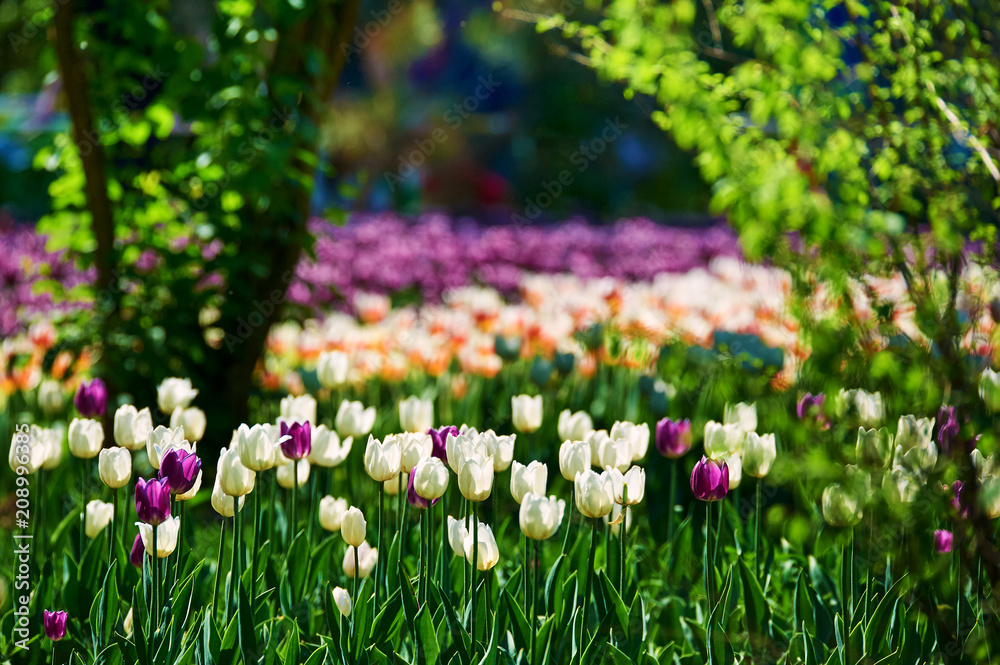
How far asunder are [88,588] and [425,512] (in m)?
0.84

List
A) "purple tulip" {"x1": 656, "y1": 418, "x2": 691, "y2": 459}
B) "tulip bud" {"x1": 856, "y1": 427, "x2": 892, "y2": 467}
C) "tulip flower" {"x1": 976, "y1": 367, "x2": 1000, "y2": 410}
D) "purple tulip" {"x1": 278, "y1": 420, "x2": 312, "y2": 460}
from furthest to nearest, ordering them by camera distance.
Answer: "purple tulip" {"x1": 656, "y1": 418, "x2": 691, "y2": 459}, "purple tulip" {"x1": 278, "y1": 420, "x2": 312, "y2": 460}, "tulip flower" {"x1": 976, "y1": 367, "x2": 1000, "y2": 410}, "tulip bud" {"x1": 856, "y1": 427, "x2": 892, "y2": 467}

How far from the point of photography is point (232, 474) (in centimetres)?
175

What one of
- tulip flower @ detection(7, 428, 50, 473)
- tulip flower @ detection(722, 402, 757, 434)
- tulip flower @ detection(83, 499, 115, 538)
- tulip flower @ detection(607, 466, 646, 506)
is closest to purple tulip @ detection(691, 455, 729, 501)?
tulip flower @ detection(607, 466, 646, 506)

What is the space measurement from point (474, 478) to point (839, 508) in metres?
0.72

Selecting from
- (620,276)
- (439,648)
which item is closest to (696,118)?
(439,648)

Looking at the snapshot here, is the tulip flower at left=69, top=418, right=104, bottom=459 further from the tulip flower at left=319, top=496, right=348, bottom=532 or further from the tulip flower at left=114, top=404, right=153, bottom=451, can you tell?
the tulip flower at left=319, top=496, right=348, bottom=532

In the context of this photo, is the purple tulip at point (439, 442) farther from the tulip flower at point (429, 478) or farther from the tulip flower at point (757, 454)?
the tulip flower at point (757, 454)

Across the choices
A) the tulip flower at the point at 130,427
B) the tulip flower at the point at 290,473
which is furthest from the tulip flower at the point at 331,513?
the tulip flower at the point at 130,427

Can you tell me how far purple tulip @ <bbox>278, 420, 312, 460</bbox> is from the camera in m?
1.98

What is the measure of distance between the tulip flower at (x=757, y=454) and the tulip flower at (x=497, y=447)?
0.53 meters

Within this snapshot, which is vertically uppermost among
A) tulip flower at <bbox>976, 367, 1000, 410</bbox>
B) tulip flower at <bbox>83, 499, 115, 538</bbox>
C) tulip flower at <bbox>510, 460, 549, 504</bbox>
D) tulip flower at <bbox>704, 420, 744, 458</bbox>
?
tulip flower at <bbox>976, 367, 1000, 410</bbox>

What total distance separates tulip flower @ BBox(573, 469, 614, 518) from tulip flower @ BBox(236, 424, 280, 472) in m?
0.63

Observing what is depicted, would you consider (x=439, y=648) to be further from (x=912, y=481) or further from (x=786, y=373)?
(x=786, y=373)

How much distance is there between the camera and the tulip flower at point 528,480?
1.84 meters
